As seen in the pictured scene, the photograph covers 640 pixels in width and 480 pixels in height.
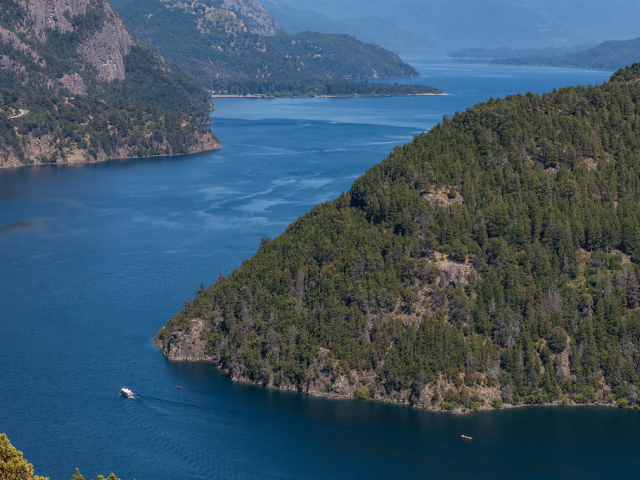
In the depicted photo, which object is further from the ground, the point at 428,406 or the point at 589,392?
the point at 589,392

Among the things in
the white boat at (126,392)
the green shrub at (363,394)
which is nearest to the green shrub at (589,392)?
the green shrub at (363,394)

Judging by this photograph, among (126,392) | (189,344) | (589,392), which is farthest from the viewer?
(189,344)

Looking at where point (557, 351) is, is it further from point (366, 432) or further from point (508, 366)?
point (366, 432)

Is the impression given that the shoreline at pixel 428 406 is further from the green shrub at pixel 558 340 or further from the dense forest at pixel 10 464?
the dense forest at pixel 10 464

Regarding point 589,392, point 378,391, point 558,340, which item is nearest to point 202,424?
point 378,391

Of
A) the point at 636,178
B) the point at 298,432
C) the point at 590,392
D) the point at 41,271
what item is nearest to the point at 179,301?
the point at 41,271

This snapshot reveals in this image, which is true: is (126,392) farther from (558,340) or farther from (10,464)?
(10,464)
